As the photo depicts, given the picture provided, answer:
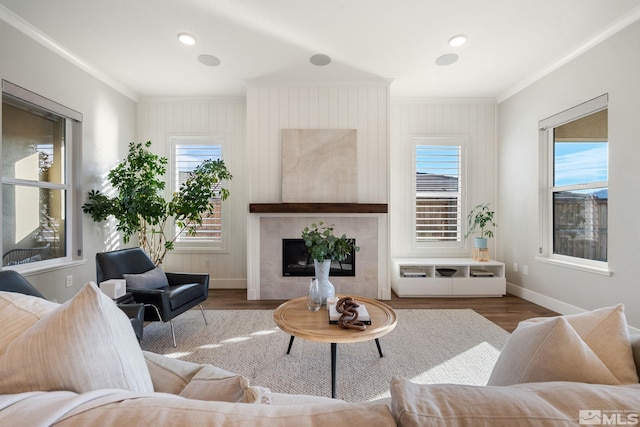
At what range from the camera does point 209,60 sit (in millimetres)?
3145

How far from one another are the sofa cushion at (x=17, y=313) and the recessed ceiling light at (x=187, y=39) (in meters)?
2.73

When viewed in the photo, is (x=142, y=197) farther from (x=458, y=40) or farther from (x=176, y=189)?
(x=458, y=40)

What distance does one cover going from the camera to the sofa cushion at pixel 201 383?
27.2 inches

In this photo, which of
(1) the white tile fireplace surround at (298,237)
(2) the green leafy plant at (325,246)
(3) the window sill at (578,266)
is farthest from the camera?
(1) the white tile fireplace surround at (298,237)

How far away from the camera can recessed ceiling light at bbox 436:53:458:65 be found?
3050 millimetres

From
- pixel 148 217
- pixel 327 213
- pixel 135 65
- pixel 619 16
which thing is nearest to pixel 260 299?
pixel 327 213

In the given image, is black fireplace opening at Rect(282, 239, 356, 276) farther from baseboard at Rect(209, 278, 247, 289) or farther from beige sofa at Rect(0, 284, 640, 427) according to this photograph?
beige sofa at Rect(0, 284, 640, 427)

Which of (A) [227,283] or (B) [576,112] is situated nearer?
(B) [576,112]

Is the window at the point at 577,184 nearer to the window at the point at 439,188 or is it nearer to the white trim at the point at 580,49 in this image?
the white trim at the point at 580,49

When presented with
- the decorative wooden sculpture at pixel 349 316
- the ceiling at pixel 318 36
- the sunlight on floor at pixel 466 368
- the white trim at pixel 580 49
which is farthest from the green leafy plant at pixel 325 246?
the white trim at pixel 580 49

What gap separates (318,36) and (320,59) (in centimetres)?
42

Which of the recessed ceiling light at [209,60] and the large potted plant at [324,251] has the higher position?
the recessed ceiling light at [209,60]

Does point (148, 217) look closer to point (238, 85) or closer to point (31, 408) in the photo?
point (238, 85)

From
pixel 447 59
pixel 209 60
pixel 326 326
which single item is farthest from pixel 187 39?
pixel 326 326
